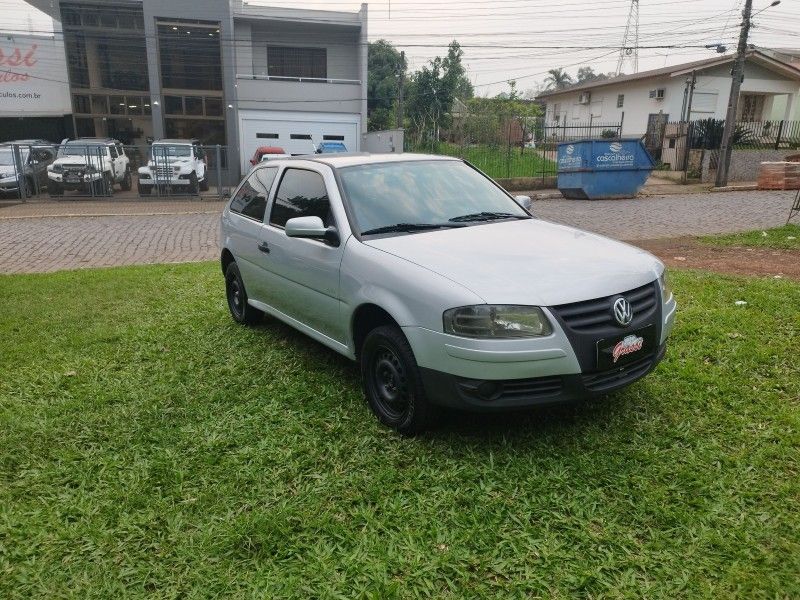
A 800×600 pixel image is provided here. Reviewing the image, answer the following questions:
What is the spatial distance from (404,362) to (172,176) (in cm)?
1931

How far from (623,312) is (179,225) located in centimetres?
1318

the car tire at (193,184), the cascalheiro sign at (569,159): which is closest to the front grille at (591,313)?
the cascalheiro sign at (569,159)

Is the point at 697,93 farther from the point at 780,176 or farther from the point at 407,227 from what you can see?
the point at 407,227

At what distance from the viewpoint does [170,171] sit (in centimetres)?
2073

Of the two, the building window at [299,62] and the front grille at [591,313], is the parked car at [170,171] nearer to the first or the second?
the building window at [299,62]

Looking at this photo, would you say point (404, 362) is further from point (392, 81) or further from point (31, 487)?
point (392, 81)

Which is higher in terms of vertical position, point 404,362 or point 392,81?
point 392,81

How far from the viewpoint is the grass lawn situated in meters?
2.68

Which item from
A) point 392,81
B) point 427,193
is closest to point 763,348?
point 427,193

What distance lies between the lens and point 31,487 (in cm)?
338

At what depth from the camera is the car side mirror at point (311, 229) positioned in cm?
410

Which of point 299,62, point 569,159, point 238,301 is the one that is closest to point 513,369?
point 238,301

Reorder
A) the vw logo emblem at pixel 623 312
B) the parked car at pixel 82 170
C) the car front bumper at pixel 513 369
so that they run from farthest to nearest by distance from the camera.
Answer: the parked car at pixel 82 170
the vw logo emblem at pixel 623 312
the car front bumper at pixel 513 369

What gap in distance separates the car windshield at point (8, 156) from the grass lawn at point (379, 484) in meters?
17.2
